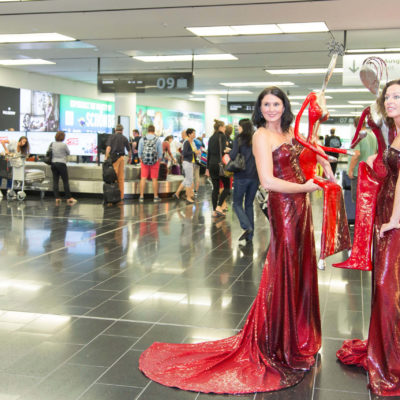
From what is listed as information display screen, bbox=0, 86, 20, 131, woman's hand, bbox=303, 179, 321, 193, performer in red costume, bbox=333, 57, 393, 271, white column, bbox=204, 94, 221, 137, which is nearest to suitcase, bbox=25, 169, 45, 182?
information display screen, bbox=0, 86, 20, 131

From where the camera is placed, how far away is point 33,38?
1198 centimetres

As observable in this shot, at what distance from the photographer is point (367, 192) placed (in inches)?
122

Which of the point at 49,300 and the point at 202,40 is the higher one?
the point at 202,40

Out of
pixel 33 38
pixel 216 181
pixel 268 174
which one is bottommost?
pixel 216 181

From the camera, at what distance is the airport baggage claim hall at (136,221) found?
337cm

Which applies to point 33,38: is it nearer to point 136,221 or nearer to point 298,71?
point 136,221

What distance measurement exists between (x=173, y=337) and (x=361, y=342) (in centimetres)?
120

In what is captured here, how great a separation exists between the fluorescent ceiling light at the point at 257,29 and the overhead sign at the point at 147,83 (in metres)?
2.54

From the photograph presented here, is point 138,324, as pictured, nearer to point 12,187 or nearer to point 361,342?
point 361,342

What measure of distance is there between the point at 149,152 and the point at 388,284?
393 inches

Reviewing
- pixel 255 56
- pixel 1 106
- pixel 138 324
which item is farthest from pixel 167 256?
pixel 1 106

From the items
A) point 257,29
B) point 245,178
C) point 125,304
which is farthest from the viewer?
point 257,29

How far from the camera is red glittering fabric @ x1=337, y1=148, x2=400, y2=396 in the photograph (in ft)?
9.64

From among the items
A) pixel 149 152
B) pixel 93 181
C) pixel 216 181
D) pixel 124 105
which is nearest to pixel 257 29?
pixel 216 181
